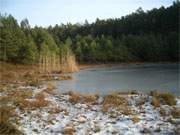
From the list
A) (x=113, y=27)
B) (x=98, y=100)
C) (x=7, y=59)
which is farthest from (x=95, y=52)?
(x=98, y=100)

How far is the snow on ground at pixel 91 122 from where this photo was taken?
11.4 meters

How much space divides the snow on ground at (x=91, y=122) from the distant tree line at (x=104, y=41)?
35897mm

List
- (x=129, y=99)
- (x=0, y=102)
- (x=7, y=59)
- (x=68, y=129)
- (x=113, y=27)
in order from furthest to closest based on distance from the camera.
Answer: (x=113, y=27) < (x=7, y=59) < (x=129, y=99) < (x=0, y=102) < (x=68, y=129)

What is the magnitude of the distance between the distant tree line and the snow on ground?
35.9 m

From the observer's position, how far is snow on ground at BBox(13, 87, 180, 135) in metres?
11.4

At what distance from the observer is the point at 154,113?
528 inches

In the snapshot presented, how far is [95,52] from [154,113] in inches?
2679

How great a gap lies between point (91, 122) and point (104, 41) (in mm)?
76990

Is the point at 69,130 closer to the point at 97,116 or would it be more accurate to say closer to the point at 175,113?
the point at 97,116

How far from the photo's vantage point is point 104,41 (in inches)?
3499

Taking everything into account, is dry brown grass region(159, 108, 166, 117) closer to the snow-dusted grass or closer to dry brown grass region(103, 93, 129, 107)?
the snow-dusted grass

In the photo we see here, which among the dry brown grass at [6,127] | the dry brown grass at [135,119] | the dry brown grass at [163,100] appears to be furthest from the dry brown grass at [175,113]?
the dry brown grass at [6,127]

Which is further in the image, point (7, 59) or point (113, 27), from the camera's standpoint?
point (113, 27)

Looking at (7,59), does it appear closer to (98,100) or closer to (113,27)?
(98,100)
